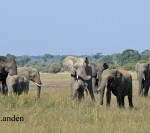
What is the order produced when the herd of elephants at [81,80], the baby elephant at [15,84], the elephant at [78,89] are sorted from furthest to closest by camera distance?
1. the baby elephant at [15,84]
2. the elephant at [78,89]
3. the herd of elephants at [81,80]

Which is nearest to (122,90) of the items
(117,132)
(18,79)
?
(18,79)

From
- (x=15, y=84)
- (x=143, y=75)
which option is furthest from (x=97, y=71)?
(x=15, y=84)

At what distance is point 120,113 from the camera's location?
15.2 metres

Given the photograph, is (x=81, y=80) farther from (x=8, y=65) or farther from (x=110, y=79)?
(x=8, y=65)

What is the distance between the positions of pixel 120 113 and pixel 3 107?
10.5 ft

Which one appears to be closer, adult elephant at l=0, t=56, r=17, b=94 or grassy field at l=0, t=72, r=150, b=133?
grassy field at l=0, t=72, r=150, b=133

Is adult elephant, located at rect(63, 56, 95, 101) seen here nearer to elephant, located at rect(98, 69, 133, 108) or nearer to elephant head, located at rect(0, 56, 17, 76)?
elephant head, located at rect(0, 56, 17, 76)

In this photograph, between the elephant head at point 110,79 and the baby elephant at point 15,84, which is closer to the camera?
the elephant head at point 110,79

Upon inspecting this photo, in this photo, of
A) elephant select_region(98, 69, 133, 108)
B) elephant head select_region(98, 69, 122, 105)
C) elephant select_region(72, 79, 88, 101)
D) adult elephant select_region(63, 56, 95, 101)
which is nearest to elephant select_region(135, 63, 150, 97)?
adult elephant select_region(63, 56, 95, 101)

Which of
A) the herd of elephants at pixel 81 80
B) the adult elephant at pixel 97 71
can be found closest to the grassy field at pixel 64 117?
the herd of elephants at pixel 81 80

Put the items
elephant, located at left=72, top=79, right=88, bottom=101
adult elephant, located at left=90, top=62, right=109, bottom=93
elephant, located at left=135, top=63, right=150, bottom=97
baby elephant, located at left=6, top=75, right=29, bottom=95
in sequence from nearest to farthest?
elephant, located at left=72, top=79, right=88, bottom=101 → baby elephant, located at left=6, top=75, right=29, bottom=95 → elephant, located at left=135, top=63, right=150, bottom=97 → adult elephant, located at left=90, top=62, right=109, bottom=93

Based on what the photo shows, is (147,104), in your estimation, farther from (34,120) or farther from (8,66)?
(34,120)

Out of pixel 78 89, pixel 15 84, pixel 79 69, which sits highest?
pixel 79 69

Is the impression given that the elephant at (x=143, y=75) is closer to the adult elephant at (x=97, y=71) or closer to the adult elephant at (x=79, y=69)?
the adult elephant at (x=97, y=71)
